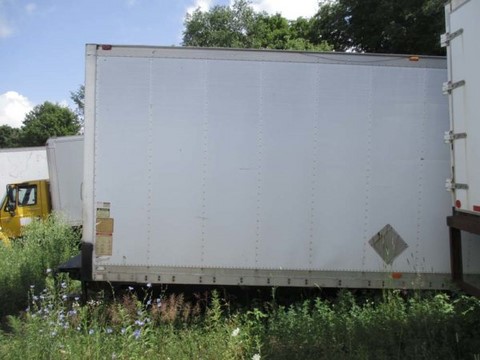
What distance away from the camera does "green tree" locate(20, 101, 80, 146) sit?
173ft

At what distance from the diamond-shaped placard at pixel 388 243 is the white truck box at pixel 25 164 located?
14848 millimetres

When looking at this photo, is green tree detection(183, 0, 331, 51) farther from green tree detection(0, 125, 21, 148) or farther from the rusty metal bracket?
green tree detection(0, 125, 21, 148)

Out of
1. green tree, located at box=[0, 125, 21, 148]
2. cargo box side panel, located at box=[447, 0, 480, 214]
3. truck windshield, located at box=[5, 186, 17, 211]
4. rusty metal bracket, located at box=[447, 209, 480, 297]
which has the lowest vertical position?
rusty metal bracket, located at box=[447, 209, 480, 297]

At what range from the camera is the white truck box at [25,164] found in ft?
56.2

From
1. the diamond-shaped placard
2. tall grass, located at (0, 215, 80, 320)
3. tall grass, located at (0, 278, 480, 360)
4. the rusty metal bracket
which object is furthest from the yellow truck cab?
the rusty metal bracket

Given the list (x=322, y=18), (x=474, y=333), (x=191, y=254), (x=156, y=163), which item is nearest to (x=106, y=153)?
(x=156, y=163)

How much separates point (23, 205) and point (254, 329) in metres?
10.9

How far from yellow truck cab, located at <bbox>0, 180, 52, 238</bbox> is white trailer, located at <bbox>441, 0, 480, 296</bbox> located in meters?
11.5

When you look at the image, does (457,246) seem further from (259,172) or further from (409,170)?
(259,172)

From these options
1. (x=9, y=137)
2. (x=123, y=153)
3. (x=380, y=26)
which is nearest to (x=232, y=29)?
(x=380, y=26)

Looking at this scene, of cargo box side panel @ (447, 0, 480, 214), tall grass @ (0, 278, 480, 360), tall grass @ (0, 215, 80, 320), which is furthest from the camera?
tall grass @ (0, 215, 80, 320)

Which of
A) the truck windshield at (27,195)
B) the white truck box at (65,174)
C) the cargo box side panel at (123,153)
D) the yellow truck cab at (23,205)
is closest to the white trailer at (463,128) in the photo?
the cargo box side panel at (123,153)

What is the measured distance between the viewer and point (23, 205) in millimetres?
13523

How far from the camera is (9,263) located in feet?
26.1
